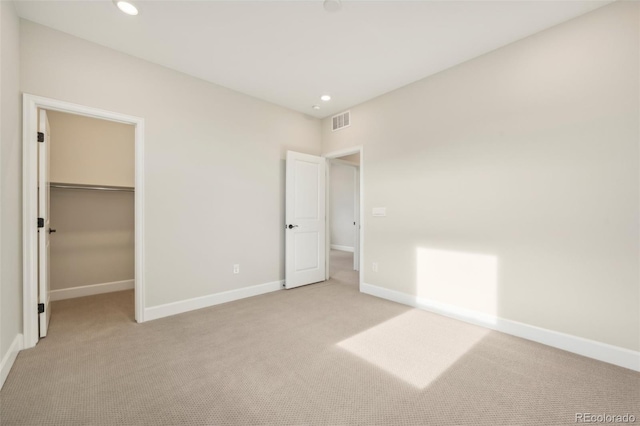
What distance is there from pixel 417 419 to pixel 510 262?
6.15 feet

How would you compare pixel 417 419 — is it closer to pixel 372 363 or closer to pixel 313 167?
pixel 372 363

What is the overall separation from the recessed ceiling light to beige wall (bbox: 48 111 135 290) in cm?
234

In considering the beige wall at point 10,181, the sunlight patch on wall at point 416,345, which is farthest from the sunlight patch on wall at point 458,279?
the beige wall at point 10,181

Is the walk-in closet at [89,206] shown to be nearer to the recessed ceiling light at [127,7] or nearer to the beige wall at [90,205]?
the beige wall at [90,205]

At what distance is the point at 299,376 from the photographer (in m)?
1.94

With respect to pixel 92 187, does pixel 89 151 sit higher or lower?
higher

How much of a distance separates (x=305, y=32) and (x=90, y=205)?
388 centimetres

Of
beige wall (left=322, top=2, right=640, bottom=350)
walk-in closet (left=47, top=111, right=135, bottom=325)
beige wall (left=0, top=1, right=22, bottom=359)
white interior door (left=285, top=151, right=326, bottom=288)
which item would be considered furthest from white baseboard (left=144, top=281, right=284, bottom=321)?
beige wall (left=322, top=2, right=640, bottom=350)

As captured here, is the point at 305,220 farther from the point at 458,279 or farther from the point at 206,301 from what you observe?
the point at 458,279

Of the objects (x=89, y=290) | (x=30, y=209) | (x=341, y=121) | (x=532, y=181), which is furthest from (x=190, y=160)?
(x=532, y=181)

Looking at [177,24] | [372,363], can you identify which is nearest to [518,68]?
[372,363]

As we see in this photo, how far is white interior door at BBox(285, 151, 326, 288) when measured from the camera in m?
4.18

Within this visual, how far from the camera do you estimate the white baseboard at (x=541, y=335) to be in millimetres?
2100

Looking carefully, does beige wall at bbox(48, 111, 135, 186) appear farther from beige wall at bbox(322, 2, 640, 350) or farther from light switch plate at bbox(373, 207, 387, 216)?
beige wall at bbox(322, 2, 640, 350)
